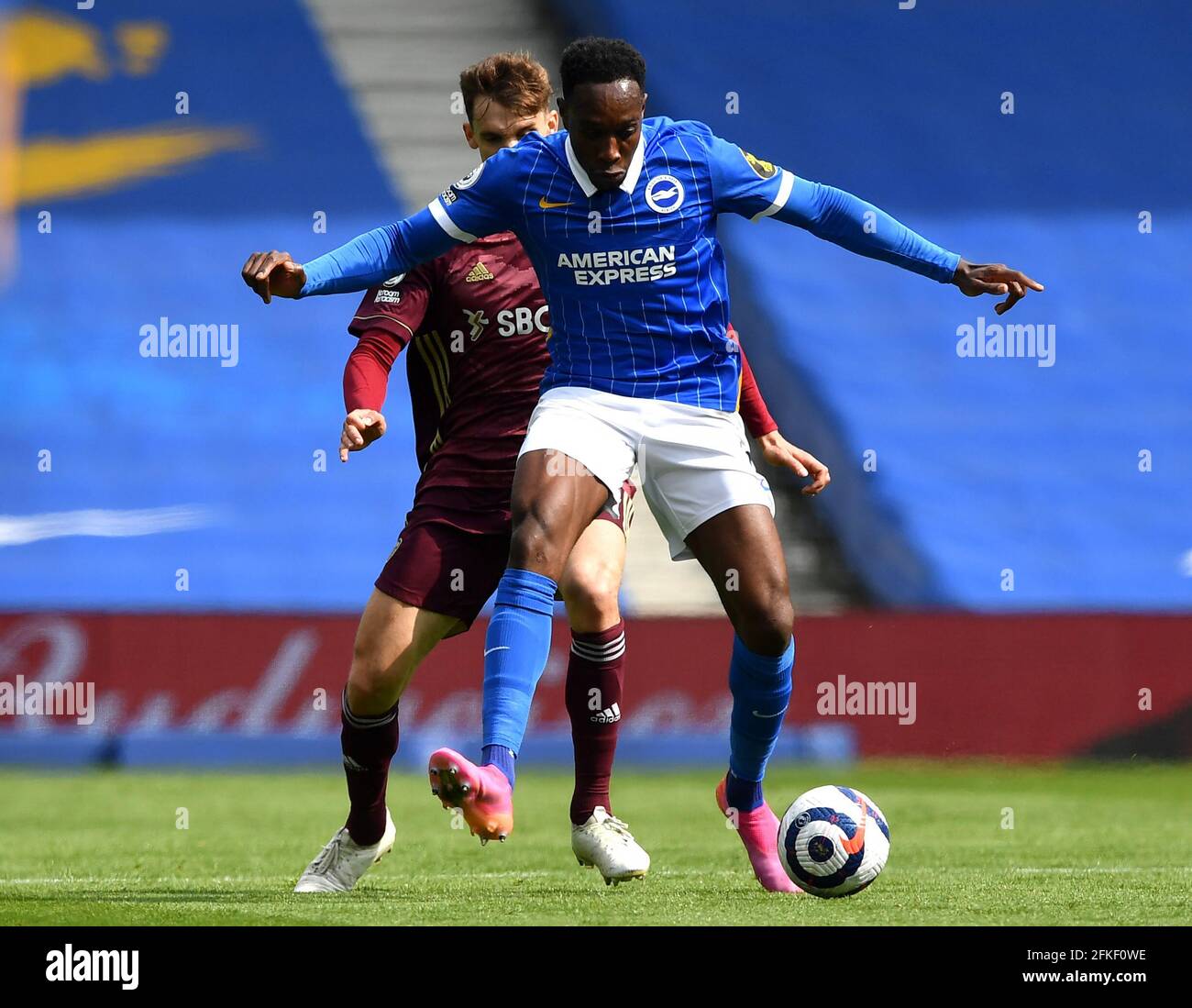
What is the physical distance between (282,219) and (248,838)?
7241 mm

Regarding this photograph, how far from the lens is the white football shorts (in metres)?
4.55

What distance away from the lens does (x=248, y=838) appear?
23.4 ft

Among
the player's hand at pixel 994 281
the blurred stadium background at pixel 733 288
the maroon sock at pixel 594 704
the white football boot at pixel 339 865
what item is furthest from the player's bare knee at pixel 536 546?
the blurred stadium background at pixel 733 288

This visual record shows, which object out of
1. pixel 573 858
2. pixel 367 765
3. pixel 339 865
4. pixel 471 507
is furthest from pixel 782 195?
pixel 573 858

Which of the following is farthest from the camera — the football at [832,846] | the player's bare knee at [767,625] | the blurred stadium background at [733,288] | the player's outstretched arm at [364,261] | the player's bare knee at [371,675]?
the blurred stadium background at [733,288]

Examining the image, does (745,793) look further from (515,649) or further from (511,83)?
(511,83)

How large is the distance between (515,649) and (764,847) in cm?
105

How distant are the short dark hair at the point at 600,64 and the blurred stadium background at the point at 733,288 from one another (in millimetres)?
6774

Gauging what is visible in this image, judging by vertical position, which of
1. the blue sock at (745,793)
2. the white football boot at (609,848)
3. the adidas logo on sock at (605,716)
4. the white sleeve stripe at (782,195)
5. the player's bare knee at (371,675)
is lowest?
the white football boot at (609,848)

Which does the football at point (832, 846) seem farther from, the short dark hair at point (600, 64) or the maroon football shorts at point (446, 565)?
the short dark hair at point (600, 64)

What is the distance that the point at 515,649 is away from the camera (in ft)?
14.1

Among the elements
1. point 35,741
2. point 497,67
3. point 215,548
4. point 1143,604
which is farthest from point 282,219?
point 497,67

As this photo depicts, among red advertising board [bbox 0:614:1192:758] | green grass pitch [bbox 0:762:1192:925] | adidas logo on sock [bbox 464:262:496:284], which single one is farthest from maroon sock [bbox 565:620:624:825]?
red advertising board [bbox 0:614:1192:758]

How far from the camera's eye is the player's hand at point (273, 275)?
432cm
